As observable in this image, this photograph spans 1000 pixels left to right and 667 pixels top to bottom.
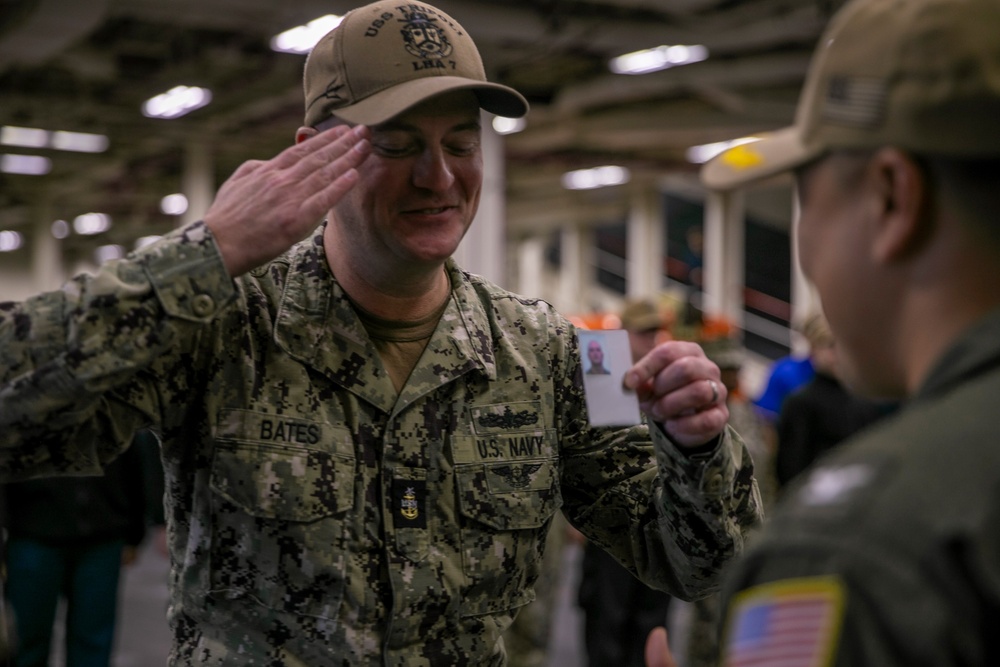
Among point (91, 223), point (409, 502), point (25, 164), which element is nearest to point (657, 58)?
point (409, 502)

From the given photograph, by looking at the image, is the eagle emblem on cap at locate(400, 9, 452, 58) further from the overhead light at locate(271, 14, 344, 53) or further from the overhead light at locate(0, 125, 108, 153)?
the overhead light at locate(0, 125, 108, 153)

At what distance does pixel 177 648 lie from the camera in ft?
5.26

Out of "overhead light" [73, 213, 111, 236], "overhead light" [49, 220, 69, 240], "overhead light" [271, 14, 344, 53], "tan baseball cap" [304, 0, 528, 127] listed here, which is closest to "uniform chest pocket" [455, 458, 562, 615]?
"tan baseball cap" [304, 0, 528, 127]

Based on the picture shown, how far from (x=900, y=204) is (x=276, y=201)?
870mm

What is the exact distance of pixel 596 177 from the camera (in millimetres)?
15648

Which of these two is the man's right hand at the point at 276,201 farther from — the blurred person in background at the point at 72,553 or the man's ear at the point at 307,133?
the blurred person in background at the point at 72,553

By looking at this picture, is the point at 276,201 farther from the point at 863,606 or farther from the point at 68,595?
the point at 68,595

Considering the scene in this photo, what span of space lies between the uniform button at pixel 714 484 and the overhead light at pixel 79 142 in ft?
40.3

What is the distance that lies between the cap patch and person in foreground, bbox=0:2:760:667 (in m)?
0.62

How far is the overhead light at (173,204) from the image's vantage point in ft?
58.6

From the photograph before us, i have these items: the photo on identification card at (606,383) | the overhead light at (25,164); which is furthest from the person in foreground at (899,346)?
the overhead light at (25,164)

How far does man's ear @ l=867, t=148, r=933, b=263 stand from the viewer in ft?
2.96

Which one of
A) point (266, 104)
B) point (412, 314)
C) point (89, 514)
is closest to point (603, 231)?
point (266, 104)

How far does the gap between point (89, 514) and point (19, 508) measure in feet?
0.91
